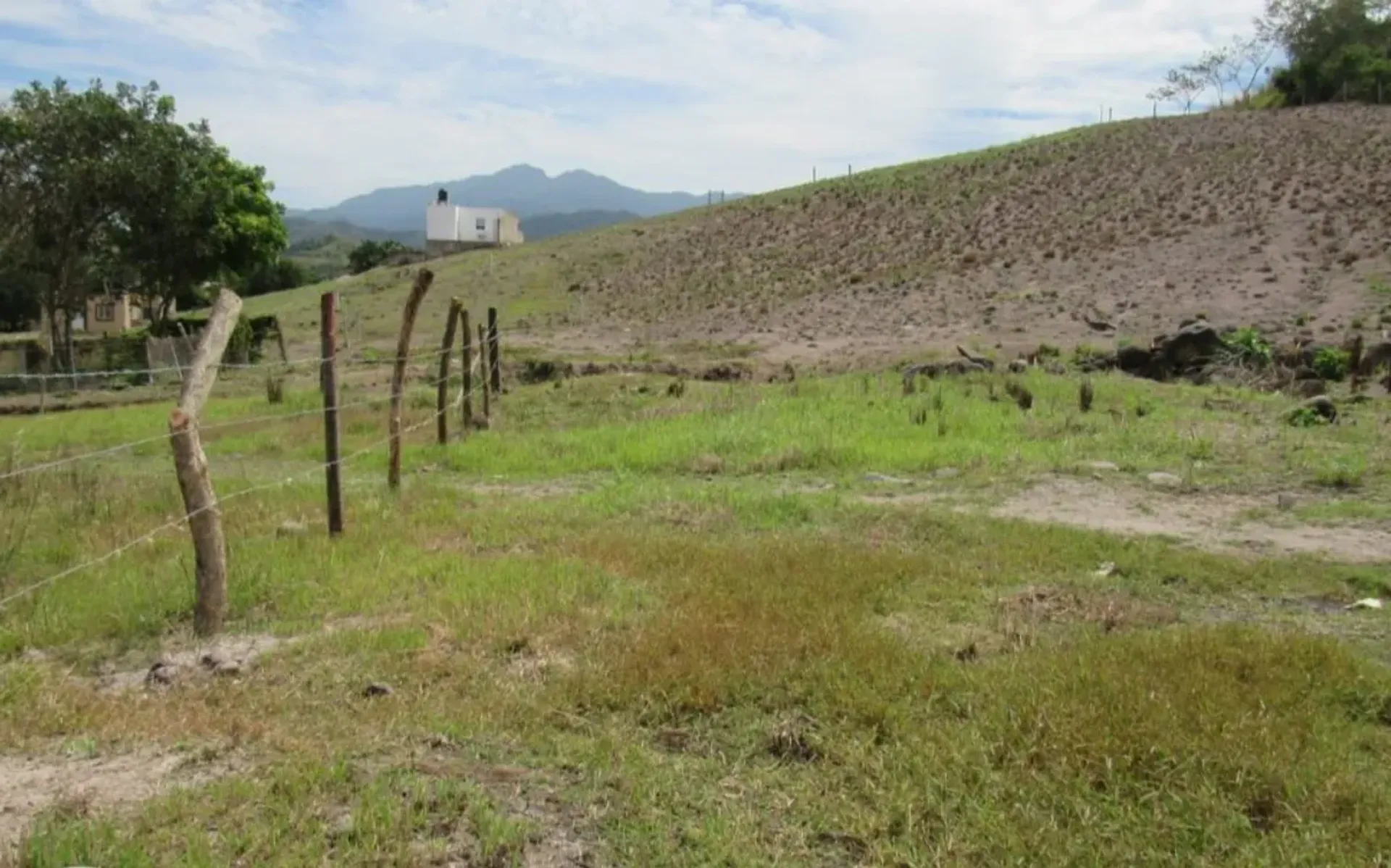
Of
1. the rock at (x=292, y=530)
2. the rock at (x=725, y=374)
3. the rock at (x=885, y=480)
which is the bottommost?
the rock at (x=292, y=530)

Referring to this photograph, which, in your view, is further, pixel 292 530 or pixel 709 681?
pixel 292 530

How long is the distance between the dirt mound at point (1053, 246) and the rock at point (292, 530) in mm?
17430

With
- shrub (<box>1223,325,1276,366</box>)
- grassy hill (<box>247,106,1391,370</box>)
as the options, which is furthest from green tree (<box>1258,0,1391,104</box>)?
shrub (<box>1223,325,1276,366</box>)

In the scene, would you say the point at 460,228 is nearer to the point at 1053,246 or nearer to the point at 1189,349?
the point at 1053,246

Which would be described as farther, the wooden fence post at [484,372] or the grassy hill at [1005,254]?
the grassy hill at [1005,254]

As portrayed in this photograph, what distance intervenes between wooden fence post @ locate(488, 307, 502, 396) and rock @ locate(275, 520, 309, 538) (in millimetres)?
8354

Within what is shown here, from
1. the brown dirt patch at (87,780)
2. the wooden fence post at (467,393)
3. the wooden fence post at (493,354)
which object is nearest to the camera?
the brown dirt patch at (87,780)

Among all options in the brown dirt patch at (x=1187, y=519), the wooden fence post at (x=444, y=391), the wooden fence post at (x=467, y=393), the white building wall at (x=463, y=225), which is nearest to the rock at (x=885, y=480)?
the brown dirt patch at (x=1187, y=519)

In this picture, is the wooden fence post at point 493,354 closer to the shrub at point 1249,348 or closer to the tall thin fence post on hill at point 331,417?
the tall thin fence post on hill at point 331,417

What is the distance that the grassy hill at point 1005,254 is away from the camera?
25922mm

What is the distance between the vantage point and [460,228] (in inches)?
2803

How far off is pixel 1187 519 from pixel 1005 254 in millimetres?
26399

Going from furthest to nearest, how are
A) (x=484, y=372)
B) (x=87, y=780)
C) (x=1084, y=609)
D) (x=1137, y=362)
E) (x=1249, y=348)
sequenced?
(x=1137, y=362)
(x=1249, y=348)
(x=484, y=372)
(x=1084, y=609)
(x=87, y=780)

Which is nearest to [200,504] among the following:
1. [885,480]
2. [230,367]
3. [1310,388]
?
[230,367]
